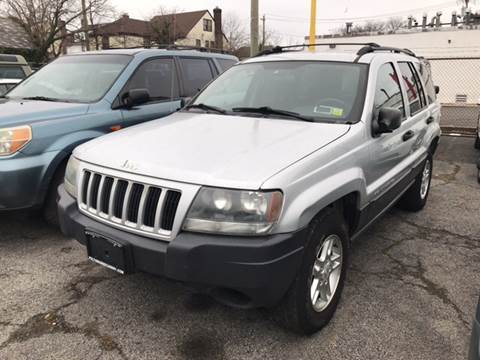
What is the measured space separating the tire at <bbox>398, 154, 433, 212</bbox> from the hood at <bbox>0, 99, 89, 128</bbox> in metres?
3.65

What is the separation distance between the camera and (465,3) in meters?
35.9

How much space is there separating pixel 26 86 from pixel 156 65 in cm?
157

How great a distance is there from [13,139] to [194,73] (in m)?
2.67

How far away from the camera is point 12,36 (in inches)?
1115

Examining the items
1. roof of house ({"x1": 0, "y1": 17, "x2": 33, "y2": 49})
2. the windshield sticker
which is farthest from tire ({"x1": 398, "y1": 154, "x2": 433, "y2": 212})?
roof of house ({"x1": 0, "y1": 17, "x2": 33, "y2": 49})

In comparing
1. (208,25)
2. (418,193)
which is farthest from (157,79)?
(208,25)

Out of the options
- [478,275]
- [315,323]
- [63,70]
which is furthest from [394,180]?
[63,70]

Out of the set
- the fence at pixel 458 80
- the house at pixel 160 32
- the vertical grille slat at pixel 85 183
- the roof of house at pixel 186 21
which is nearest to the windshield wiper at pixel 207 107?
the vertical grille slat at pixel 85 183

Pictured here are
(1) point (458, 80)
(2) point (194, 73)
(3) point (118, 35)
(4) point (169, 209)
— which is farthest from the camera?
(3) point (118, 35)

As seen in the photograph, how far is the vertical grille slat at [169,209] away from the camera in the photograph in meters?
2.34

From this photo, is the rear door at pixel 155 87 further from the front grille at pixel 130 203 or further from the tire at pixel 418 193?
the tire at pixel 418 193

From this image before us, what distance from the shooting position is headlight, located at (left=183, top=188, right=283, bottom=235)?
2227 millimetres

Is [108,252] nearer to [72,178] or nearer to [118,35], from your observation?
[72,178]

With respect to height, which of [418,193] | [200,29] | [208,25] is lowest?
[418,193]
